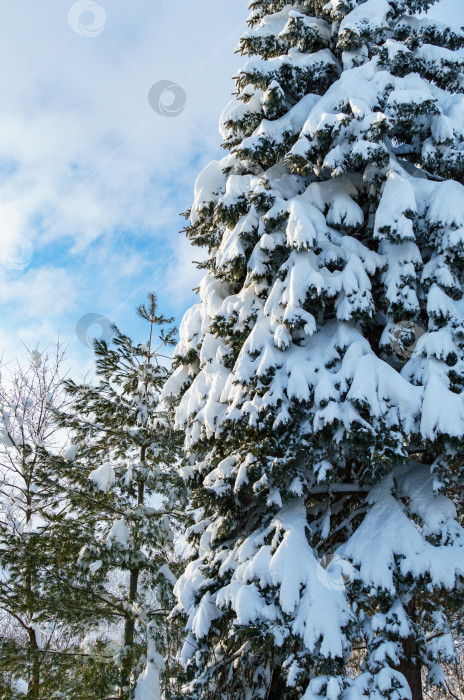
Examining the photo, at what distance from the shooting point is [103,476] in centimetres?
930

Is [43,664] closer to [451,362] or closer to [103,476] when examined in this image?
[103,476]

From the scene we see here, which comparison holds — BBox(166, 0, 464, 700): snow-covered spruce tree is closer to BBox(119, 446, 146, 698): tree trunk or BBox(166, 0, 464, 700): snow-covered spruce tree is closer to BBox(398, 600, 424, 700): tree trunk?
BBox(398, 600, 424, 700): tree trunk

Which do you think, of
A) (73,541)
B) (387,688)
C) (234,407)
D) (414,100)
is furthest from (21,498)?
(414,100)

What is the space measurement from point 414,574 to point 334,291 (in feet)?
9.84

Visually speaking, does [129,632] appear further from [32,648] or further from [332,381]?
[332,381]

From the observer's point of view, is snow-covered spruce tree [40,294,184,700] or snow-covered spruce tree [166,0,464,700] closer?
snow-covered spruce tree [166,0,464,700]

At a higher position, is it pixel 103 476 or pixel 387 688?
pixel 103 476
